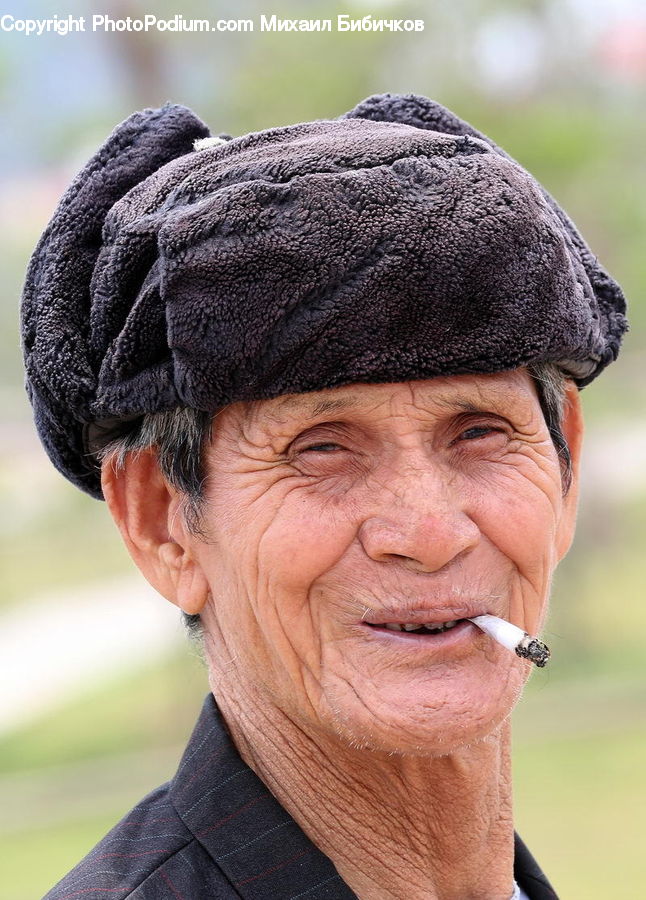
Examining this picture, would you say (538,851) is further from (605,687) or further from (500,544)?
(500,544)

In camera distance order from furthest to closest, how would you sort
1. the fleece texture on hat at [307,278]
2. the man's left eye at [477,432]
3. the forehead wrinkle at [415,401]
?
1. the man's left eye at [477,432]
2. the forehead wrinkle at [415,401]
3. the fleece texture on hat at [307,278]

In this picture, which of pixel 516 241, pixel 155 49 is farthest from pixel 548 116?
pixel 516 241

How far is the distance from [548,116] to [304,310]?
8156mm

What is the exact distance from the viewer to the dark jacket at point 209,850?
5.37 ft

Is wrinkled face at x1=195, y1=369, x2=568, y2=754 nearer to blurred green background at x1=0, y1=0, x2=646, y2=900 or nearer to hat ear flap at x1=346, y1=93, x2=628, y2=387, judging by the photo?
hat ear flap at x1=346, y1=93, x2=628, y2=387

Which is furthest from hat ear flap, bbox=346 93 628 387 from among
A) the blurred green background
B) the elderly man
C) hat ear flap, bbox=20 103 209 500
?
the blurred green background

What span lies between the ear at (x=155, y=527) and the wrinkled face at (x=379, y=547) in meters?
0.07

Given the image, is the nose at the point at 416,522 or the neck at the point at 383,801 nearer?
the nose at the point at 416,522

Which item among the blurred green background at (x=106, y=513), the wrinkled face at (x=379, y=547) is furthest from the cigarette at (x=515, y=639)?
the blurred green background at (x=106, y=513)

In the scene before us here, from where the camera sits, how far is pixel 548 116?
30.1ft

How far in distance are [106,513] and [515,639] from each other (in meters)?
8.24

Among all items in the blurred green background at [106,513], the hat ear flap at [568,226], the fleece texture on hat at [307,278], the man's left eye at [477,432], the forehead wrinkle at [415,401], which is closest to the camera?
the fleece texture on hat at [307,278]

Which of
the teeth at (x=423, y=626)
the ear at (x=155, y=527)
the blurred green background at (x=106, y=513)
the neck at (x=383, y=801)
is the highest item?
the blurred green background at (x=106, y=513)

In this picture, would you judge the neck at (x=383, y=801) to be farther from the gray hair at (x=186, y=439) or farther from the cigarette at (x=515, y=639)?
the gray hair at (x=186, y=439)
